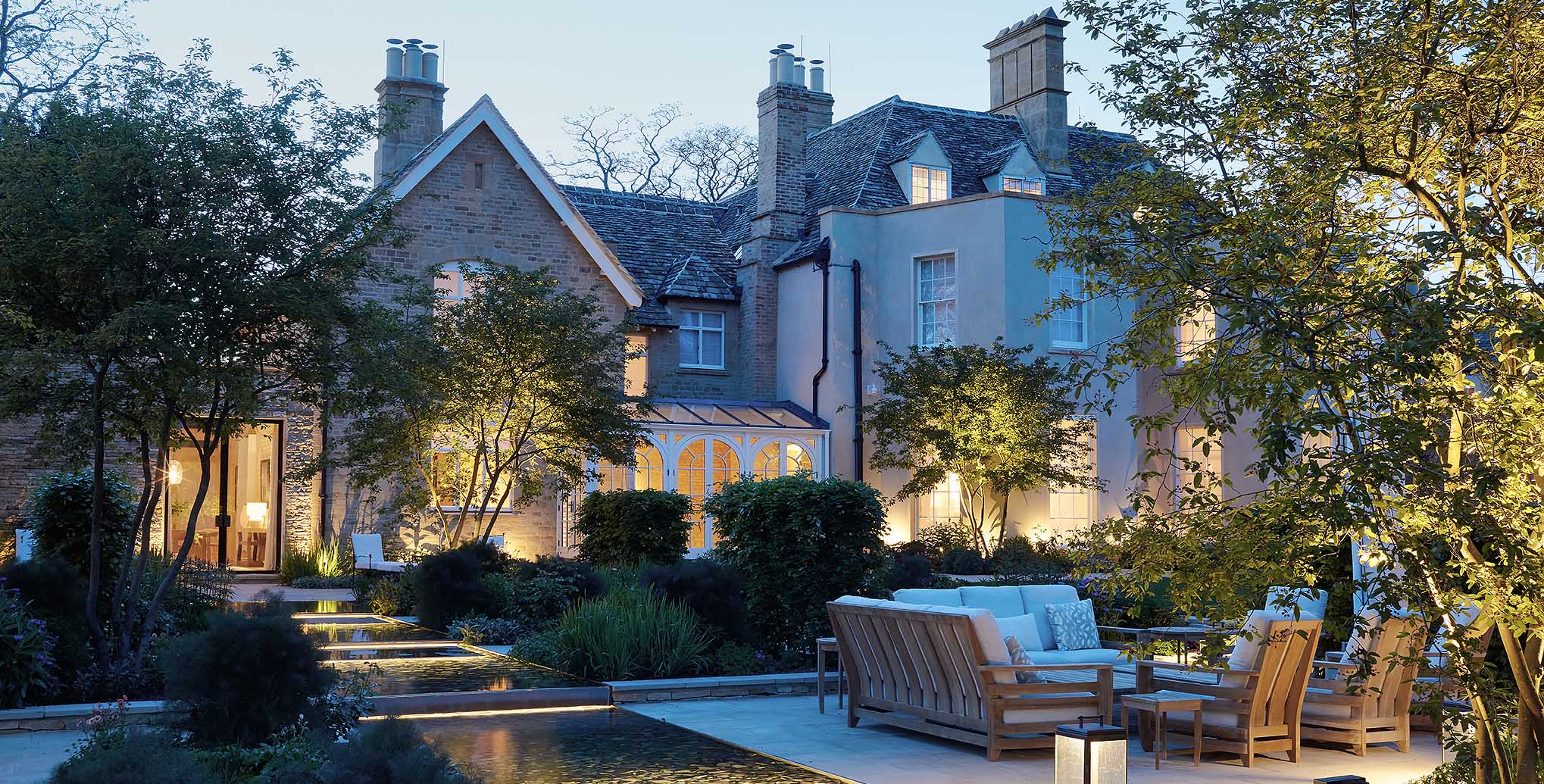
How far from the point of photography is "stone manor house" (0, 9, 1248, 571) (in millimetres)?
25016

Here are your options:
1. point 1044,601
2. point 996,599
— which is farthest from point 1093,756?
point 1044,601

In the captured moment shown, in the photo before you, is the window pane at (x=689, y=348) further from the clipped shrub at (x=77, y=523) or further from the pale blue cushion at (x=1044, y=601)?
the pale blue cushion at (x=1044, y=601)

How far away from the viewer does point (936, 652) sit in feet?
28.8

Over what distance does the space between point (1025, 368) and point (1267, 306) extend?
2001cm

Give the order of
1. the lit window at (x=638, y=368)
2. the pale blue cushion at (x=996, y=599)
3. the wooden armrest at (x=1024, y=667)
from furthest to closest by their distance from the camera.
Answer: the lit window at (x=638, y=368), the pale blue cushion at (x=996, y=599), the wooden armrest at (x=1024, y=667)

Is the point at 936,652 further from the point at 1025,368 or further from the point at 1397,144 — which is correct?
the point at 1025,368

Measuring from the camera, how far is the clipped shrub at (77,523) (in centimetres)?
1214

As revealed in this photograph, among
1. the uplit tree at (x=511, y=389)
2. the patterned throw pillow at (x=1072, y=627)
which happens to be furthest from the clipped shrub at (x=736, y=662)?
the uplit tree at (x=511, y=389)

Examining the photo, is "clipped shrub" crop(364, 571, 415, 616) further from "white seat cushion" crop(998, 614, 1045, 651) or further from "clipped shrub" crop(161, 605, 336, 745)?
"clipped shrub" crop(161, 605, 336, 745)

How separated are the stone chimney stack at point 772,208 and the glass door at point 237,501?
9914 mm

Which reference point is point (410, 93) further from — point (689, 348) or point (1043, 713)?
point (1043, 713)

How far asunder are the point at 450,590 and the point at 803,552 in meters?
5.28

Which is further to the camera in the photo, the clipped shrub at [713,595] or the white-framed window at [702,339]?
the white-framed window at [702,339]

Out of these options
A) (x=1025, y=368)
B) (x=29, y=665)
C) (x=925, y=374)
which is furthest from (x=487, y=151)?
(x=29, y=665)
